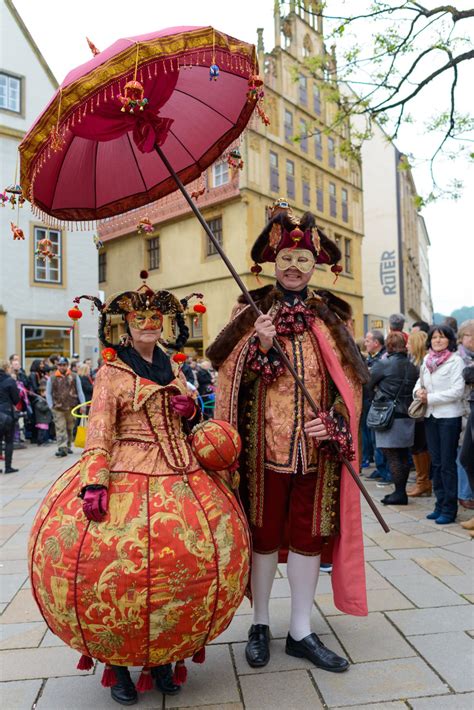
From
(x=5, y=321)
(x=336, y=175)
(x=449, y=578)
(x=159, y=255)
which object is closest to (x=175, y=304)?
(x=449, y=578)

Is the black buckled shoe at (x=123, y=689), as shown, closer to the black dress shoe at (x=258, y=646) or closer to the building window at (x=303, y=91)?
the black dress shoe at (x=258, y=646)

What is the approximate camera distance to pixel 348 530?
2.77 metres

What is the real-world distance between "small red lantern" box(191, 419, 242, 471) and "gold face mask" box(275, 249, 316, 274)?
88 centimetres

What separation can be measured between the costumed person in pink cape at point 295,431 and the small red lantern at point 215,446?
33cm

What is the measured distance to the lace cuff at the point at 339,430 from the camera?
2.62 meters

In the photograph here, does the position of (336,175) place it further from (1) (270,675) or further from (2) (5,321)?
(1) (270,675)

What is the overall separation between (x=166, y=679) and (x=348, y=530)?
1.05 metres

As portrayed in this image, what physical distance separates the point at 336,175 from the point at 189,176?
23819mm

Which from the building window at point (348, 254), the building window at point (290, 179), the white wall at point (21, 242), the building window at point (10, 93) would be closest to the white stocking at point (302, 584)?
the white wall at point (21, 242)

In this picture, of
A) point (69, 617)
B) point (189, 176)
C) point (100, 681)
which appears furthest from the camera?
point (189, 176)

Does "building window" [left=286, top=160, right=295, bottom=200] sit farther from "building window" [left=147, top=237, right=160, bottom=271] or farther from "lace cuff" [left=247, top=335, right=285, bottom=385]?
"lace cuff" [left=247, top=335, right=285, bottom=385]

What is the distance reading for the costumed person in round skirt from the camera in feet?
6.79

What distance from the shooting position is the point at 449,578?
12.2ft

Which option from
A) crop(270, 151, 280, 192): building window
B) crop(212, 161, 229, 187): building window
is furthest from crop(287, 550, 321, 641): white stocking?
crop(270, 151, 280, 192): building window
